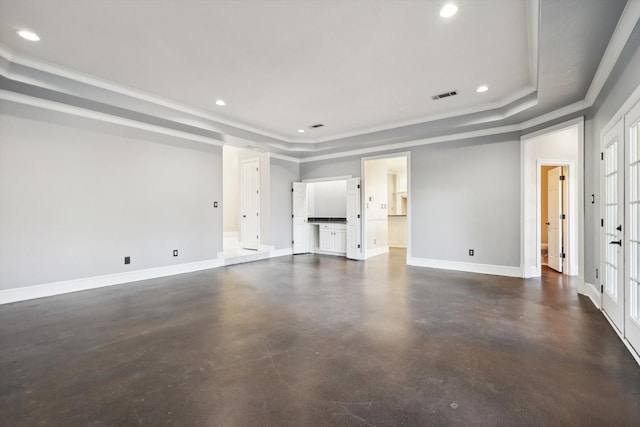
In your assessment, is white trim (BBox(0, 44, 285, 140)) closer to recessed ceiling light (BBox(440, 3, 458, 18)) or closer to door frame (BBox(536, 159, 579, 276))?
recessed ceiling light (BBox(440, 3, 458, 18))

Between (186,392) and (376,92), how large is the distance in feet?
14.1

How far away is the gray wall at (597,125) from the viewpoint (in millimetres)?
2583

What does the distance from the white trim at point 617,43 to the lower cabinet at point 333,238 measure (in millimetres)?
5549

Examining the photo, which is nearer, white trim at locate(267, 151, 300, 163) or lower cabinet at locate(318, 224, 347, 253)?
white trim at locate(267, 151, 300, 163)


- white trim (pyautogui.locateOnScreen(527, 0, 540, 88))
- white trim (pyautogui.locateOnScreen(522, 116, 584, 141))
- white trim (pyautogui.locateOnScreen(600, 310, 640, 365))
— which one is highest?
white trim (pyautogui.locateOnScreen(527, 0, 540, 88))

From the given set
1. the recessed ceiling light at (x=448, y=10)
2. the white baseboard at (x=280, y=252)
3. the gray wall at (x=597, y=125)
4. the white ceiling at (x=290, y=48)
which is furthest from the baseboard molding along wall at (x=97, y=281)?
the gray wall at (x=597, y=125)

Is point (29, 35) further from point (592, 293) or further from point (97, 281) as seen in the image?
point (592, 293)

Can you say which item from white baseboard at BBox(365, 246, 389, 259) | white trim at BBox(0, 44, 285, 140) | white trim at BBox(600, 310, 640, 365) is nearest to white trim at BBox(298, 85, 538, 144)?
white trim at BBox(0, 44, 285, 140)

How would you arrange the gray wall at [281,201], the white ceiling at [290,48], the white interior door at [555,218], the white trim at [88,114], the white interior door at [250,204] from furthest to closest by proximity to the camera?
the white interior door at [250,204]
the gray wall at [281,201]
the white interior door at [555,218]
the white trim at [88,114]
the white ceiling at [290,48]

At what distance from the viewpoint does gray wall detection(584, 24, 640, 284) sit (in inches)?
102

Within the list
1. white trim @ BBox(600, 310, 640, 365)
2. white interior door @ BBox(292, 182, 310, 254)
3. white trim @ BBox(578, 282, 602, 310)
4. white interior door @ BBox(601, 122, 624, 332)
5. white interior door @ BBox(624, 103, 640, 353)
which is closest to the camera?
white trim @ BBox(600, 310, 640, 365)

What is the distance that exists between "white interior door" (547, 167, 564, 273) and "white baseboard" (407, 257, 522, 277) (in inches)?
49.3

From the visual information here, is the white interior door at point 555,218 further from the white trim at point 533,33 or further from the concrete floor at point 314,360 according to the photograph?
the white trim at point 533,33

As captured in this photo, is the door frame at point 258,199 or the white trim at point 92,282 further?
the door frame at point 258,199
